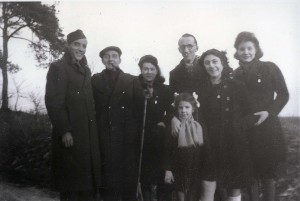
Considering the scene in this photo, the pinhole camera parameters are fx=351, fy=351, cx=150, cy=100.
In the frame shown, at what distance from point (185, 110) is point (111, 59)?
0.76 m

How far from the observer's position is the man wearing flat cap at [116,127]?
115 inches

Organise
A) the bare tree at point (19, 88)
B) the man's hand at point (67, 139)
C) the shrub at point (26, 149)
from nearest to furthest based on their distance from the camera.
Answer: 1. the man's hand at point (67, 139)
2. the bare tree at point (19, 88)
3. the shrub at point (26, 149)

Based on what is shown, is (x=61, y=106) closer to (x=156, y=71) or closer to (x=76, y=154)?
(x=76, y=154)

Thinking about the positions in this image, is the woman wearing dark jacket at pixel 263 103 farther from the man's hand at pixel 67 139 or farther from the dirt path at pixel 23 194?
the dirt path at pixel 23 194

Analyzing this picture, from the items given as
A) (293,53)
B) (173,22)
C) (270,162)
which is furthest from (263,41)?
(270,162)

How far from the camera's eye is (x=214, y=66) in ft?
9.26

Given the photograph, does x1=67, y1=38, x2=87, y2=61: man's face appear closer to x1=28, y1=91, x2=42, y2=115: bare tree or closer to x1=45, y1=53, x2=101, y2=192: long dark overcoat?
x1=45, y1=53, x2=101, y2=192: long dark overcoat

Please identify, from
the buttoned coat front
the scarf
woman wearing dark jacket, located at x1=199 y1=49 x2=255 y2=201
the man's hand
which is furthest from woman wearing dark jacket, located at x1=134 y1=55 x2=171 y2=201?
the man's hand

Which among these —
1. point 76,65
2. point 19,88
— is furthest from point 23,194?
point 76,65

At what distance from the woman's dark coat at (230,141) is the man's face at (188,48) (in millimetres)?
436

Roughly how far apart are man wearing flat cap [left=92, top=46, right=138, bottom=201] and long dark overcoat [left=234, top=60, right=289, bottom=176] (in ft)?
3.20

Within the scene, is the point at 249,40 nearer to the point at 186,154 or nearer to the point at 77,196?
the point at 186,154

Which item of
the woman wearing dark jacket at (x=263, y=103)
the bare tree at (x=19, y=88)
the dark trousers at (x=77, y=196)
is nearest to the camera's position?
the dark trousers at (x=77, y=196)

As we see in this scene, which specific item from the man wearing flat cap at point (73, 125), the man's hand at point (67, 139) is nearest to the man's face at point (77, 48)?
the man wearing flat cap at point (73, 125)
